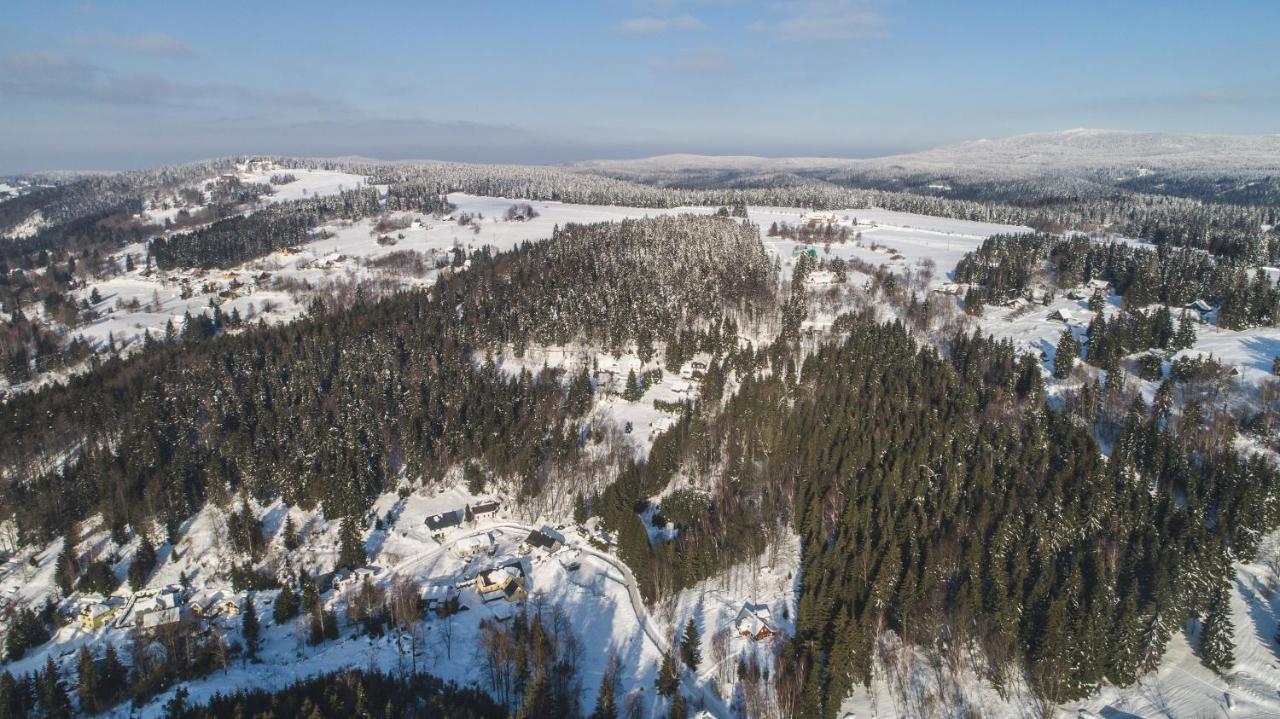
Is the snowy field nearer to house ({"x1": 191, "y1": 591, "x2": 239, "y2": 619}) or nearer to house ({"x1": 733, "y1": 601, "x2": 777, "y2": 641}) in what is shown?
house ({"x1": 191, "y1": 591, "x2": 239, "y2": 619})

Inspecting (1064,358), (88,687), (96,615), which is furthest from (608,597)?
(1064,358)

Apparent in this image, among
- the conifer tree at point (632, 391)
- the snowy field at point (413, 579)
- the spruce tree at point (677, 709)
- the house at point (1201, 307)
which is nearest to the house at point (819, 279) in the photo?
the house at point (1201, 307)

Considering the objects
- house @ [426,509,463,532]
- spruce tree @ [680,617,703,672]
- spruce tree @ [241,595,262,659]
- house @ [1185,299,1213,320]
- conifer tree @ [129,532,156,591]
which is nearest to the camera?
spruce tree @ [680,617,703,672]

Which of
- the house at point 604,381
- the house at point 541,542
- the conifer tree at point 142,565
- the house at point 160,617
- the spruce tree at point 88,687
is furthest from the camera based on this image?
the house at point 604,381

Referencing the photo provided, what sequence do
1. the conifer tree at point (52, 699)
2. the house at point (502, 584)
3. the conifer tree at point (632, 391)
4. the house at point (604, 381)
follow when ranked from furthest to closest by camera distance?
the house at point (604, 381), the conifer tree at point (632, 391), the house at point (502, 584), the conifer tree at point (52, 699)

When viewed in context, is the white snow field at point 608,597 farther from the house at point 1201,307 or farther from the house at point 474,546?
the house at point 1201,307

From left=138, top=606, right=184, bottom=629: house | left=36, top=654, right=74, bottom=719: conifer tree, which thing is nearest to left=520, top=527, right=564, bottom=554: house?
left=138, top=606, right=184, bottom=629: house

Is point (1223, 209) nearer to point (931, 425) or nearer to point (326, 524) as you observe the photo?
point (931, 425)
